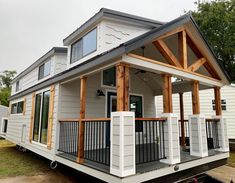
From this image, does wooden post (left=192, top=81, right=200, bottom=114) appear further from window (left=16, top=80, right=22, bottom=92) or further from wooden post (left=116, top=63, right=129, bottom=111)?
window (left=16, top=80, right=22, bottom=92)

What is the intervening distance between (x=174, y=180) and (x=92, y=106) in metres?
3.70

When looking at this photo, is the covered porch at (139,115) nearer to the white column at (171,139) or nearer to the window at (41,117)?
the white column at (171,139)

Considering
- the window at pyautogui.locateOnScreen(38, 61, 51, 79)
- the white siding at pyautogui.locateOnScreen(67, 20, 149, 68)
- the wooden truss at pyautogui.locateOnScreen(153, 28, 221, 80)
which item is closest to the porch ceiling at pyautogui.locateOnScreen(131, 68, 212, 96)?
the wooden truss at pyautogui.locateOnScreen(153, 28, 221, 80)

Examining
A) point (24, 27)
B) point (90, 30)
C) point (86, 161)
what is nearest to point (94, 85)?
point (90, 30)

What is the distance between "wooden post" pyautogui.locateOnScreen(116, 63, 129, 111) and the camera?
3723 millimetres

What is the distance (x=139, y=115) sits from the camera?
27.9 ft

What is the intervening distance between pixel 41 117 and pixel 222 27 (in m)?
10.9

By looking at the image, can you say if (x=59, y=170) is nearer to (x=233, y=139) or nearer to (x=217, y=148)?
(x=217, y=148)

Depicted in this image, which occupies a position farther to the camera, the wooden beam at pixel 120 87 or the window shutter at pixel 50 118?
the window shutter at pixel 50 118

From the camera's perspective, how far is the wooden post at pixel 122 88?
3723mm

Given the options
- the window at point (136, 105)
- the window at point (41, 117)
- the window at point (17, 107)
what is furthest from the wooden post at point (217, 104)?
the window at point (17, 107)

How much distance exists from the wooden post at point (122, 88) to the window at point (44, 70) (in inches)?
247

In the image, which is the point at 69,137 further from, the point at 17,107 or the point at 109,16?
the point at 17,107

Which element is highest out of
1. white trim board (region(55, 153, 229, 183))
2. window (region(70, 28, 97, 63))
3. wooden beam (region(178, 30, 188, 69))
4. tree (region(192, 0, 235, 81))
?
tree (region(192, 0, 235, 81))
